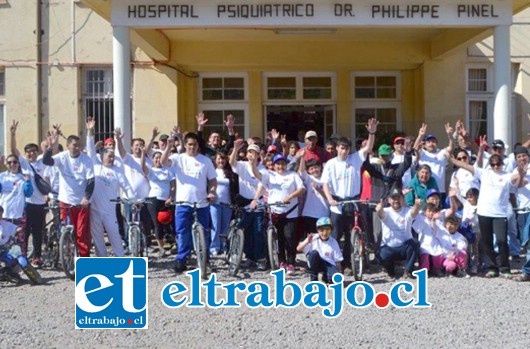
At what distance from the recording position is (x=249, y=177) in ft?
34.0

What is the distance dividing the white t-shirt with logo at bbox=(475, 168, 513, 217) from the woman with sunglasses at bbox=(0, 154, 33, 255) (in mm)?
5891

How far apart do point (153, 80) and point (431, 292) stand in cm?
892

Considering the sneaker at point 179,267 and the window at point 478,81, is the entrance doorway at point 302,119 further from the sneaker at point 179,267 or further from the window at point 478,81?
the sneaker at point 179,267

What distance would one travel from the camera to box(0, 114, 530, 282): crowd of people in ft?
31.4

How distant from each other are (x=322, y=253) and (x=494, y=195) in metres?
2.44

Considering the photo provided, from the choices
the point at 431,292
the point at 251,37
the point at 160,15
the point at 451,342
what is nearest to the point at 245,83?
the point at 251,37

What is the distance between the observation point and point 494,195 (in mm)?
9672

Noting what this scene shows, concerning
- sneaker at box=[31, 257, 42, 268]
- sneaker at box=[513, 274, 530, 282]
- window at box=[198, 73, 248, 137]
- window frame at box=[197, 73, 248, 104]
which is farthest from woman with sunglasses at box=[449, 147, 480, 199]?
window frame at box=[197, 73, 248, 104]

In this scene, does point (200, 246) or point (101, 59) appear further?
point (101, 59)

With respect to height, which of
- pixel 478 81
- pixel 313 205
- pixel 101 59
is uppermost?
pixel 101 59

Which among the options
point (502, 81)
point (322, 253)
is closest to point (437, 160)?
point (502, 81)

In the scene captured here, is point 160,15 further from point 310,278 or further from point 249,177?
point 310,278

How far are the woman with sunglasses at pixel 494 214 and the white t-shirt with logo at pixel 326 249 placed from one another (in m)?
2.01

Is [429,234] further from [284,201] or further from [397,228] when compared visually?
[284,201]
